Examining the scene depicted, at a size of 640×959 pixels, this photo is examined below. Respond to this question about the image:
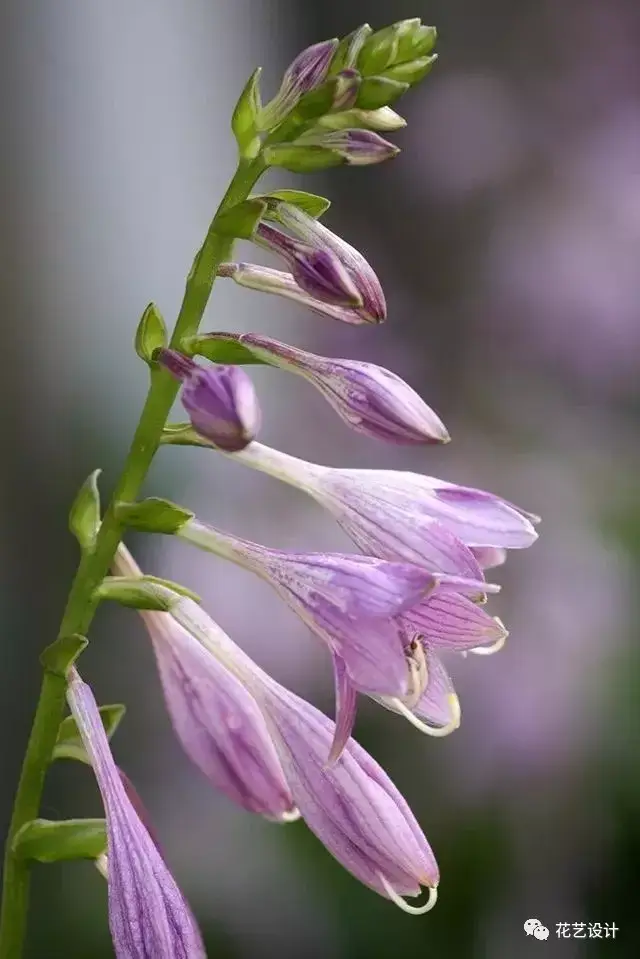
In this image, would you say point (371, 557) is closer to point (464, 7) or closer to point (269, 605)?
point (269, 605)

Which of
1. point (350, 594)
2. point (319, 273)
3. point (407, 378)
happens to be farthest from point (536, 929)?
point (319, 273)

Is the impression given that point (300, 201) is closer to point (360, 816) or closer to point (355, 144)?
point (355, 144)

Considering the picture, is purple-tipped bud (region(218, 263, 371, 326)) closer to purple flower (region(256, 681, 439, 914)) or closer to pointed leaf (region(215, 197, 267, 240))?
pointed leaf (region(215, 197, 267, 240))

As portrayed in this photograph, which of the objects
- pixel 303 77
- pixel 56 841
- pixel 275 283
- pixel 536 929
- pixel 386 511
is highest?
pixel 303 77

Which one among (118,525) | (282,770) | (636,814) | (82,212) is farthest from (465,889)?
(82,212)

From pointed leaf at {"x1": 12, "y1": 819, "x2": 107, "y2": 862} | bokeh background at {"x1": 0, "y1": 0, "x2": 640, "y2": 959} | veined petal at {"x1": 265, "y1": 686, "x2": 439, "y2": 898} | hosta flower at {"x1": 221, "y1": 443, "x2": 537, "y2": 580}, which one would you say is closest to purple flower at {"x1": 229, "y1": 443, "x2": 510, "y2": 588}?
hosta flower at {"x1": 221, "y1": 443, "x2": 537, "y2": 580}
